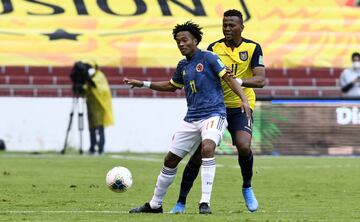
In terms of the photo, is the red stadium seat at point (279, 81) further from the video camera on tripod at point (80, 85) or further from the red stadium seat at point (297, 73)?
the video camera on tripod at point (80, 85)

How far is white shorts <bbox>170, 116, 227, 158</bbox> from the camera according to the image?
11.1 metres

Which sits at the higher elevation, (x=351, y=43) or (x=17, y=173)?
(x=351, y=43)

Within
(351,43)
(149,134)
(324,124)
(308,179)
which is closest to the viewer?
(308,179)

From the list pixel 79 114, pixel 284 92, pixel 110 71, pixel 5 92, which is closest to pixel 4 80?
pixel 5 92

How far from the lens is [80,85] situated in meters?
25.2

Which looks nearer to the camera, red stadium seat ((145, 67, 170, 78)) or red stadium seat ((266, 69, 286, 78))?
red stadium seat ((145, 67, 170, 78))

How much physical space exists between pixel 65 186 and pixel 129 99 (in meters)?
10.2

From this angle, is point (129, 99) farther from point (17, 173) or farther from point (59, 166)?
point (17, 173)

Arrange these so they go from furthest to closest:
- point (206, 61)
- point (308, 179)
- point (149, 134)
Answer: point (149, 134), point (308, 179), point (206, 61)

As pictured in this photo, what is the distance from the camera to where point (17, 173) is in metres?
18.3

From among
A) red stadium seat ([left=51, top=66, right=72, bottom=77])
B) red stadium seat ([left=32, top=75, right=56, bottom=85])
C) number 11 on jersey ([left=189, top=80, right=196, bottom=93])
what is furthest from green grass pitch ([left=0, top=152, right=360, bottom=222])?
red stadium seat ([left=51, top=66, right=72, bottom=77])

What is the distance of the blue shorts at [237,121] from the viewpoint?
11.8 metres

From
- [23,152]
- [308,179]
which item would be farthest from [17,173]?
[23,152]

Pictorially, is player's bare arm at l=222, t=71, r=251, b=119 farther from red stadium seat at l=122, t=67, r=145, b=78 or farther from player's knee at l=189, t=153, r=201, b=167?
red stadium seat at l=122, t=67, r=145, b=78
